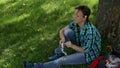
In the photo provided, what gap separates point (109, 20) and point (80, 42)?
3.10ft

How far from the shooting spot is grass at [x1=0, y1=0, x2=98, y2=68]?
7824mm

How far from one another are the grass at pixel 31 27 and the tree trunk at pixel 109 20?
110cm

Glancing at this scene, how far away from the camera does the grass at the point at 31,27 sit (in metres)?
7.82

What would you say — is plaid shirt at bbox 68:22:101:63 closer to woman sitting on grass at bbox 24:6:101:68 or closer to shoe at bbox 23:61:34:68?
woman sitting on grass at bbox 24:6:101:68

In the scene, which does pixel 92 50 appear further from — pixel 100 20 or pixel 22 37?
pixel 22 37

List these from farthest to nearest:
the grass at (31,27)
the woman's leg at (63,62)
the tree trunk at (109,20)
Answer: the grass at (31,27), the tree trunk at (109,20), the woman's leg at (63,62)

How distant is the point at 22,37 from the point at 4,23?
1157 mm

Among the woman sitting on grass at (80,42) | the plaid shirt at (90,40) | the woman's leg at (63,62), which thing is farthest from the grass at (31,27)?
the plaid shirt at (90,40)

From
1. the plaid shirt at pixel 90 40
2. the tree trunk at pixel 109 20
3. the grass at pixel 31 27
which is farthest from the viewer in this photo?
the grass at pixel 31 27

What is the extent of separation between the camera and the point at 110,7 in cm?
751

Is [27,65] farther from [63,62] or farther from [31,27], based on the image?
[31,27]

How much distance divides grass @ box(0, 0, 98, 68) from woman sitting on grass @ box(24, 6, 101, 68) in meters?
0.33

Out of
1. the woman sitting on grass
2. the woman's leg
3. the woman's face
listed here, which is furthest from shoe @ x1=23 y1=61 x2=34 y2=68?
the woman's face

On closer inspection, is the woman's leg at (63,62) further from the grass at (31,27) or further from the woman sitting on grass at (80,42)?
the grass at (31,27)
